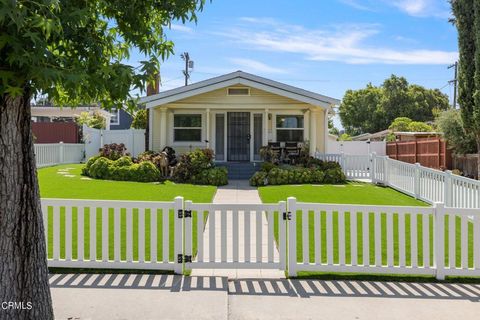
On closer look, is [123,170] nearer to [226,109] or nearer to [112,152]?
[112,152]

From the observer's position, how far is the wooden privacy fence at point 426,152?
19.8 metres

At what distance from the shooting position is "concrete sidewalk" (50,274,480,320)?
3.76 m

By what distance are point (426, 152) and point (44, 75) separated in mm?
22526

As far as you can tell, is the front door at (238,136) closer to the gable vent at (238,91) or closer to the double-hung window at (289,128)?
the gable vent at (238,91)

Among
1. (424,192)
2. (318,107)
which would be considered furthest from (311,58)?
(424,192)

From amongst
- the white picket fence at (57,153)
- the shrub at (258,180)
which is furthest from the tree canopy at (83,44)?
the white picket fence at (57,153)

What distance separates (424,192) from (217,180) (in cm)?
636

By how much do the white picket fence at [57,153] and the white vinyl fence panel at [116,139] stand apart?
1.93 ft

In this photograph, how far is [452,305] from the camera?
4.02 m

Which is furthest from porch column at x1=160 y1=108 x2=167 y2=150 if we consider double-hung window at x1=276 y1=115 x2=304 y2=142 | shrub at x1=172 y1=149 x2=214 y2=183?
double-hung window at x1=276 y1=115 x2=304 y2=142

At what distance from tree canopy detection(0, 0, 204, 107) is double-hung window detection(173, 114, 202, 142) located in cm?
1416

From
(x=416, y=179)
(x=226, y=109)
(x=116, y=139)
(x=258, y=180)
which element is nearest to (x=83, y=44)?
(x=416, y=179)

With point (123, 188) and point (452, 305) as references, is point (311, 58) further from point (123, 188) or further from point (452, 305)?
point (452, 305)

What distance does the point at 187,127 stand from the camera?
1766cm
